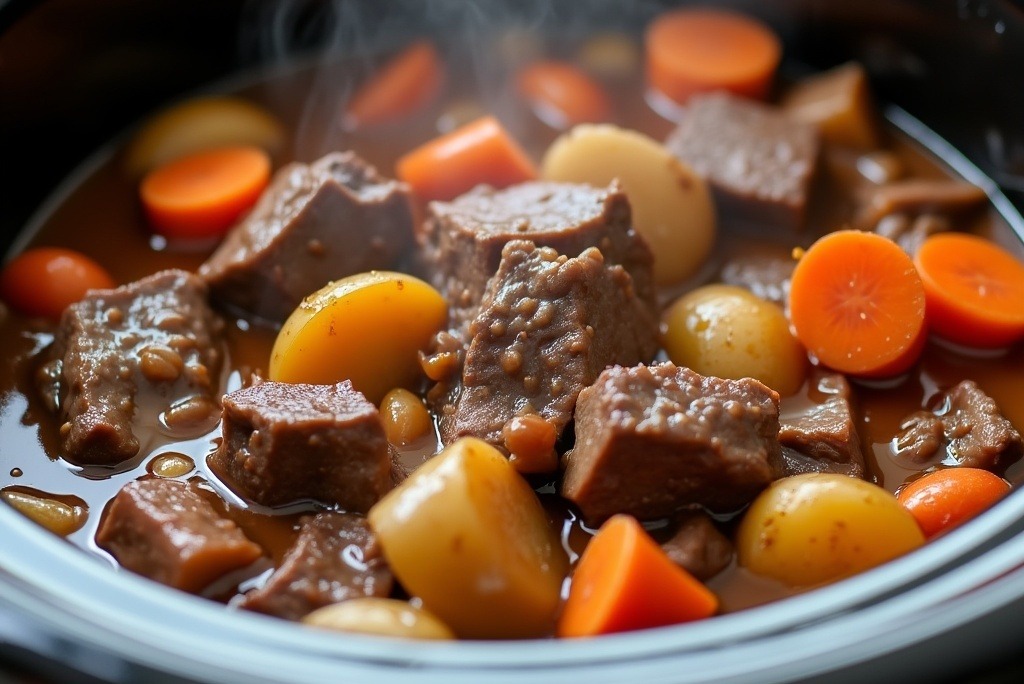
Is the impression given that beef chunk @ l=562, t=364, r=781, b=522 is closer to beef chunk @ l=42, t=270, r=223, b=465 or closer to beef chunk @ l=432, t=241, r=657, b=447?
beef chunk @ l=432, t=241, r=657, b=447

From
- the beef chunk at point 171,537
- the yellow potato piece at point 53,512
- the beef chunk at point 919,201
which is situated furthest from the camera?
the beef chunk at point 919,201

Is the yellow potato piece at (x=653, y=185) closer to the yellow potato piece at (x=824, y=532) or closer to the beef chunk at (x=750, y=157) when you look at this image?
the beef chunk at (x=750, y=157)

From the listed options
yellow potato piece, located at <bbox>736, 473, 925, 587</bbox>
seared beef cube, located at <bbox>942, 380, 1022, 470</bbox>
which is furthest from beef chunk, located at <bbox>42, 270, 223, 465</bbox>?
seared beef cube, located at <bbox>942, 380, 1022, 470</bbox>

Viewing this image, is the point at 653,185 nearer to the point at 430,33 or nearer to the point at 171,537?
the point at 430,33

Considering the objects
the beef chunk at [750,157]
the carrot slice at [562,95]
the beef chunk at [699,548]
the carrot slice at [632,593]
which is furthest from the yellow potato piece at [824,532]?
the carrot slice at [562,95]

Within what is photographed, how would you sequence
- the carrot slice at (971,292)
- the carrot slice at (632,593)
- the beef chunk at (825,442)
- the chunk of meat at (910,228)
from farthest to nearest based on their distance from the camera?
the chunk of meat at (910,228)
the carrot slice at (971,292)
the beef chunk at (825,442)
the carrot slice at (632,593)
